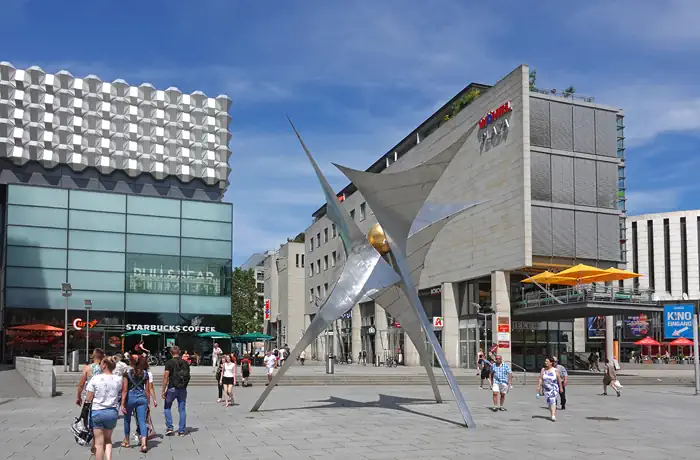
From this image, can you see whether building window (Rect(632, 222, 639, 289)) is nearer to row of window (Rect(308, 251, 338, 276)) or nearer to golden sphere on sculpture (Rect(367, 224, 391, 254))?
row of window (Rect(308, 251, 338, 276))

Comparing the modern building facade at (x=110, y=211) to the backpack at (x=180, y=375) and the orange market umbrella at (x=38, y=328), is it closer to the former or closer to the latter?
the orange market umbrella at (x=38, y=328)

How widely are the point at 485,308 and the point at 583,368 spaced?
25.7 ft

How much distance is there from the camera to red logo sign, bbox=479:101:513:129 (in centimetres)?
4356

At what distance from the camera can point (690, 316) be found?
30234 millimetres

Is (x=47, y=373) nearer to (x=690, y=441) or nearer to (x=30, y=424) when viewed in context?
(x=30, y=424)

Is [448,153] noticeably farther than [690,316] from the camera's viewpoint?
No

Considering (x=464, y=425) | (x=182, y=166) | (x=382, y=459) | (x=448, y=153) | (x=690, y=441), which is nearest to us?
(x=382, y=459)

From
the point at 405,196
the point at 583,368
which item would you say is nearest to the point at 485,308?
the point at 583,368

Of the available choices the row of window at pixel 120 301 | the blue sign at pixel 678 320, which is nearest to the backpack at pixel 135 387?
the blue sign at pixel 678 320

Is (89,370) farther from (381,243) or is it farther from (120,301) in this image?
(120,301)

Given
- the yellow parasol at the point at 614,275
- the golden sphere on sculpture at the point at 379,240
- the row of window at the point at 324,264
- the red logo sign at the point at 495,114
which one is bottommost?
the yellow parasol at the point at 614,275

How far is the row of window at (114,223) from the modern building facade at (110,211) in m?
0.07

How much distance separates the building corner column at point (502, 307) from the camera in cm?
4362

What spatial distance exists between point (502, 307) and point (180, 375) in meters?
31.8
